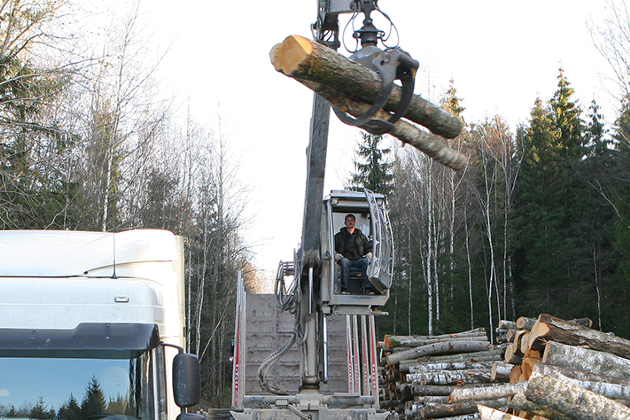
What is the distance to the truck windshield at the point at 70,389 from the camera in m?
3.64

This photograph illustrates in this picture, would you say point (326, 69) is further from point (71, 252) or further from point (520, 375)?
point (520, 375)

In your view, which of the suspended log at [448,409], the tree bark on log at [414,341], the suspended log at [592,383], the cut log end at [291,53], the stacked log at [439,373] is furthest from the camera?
the tree bark on log at [414,341]

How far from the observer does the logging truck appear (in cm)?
368

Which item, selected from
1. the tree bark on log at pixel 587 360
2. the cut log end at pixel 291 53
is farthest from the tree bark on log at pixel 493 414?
the cut log end at pixel 291 53

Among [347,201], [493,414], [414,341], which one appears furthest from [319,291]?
[414,341]

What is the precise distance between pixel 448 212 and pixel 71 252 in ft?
116

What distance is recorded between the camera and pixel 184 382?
3.91m

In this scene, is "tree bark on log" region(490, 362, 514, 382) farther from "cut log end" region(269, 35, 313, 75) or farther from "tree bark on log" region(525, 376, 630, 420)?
"cut log end" region(269, 35, 313, 75)

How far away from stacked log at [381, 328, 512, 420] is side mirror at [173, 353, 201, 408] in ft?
24.4

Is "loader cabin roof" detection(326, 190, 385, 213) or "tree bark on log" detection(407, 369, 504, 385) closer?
"loader cabin roof" detection(326, 190, 385, 213)

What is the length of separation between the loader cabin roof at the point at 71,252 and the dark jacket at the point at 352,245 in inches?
182

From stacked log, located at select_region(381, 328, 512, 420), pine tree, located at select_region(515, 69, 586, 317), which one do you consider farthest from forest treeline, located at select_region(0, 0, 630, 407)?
stacked log, located at select_region(381, 328, 512, 420)

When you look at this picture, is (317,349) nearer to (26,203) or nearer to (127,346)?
(127,346)

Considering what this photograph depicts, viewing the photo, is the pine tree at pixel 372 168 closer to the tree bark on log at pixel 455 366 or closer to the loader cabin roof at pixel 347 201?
the tree bark on log at pixel 455 366
